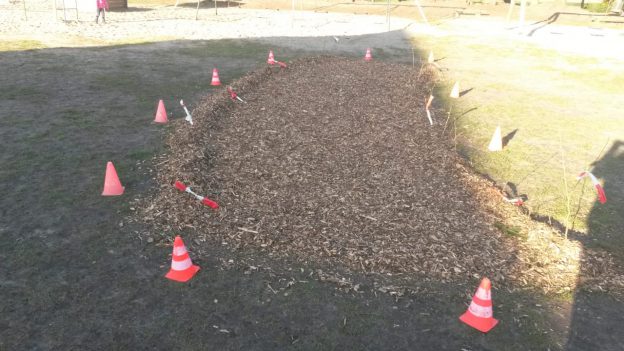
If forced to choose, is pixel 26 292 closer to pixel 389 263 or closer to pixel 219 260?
pixel 219 260

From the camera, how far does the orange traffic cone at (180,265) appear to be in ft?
15.1

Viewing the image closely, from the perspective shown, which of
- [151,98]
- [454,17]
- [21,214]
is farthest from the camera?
[454,17]

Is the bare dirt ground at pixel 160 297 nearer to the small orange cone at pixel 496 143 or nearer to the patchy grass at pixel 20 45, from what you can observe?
the small orange cone at pixel 496 143

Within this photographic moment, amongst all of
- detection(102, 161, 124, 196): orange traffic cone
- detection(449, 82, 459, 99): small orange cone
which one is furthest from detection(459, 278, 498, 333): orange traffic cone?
detection(449, 82, 459, 99): small orange cone

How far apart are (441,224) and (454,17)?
2864 centimetres

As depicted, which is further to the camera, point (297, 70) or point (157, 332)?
point (297, 70)

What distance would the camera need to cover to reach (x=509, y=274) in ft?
16.2

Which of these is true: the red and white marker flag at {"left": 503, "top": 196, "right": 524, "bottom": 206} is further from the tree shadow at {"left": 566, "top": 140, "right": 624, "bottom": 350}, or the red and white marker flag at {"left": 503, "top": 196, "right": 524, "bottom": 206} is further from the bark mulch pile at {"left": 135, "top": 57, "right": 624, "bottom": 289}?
the tree shadow at {"left": 566, "top": 140, "right": 624, "bottom": 350}

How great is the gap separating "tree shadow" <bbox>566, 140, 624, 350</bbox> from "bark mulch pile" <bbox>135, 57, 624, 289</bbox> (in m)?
0.28

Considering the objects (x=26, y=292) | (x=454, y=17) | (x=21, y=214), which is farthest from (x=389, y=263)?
(x=454, y=17)

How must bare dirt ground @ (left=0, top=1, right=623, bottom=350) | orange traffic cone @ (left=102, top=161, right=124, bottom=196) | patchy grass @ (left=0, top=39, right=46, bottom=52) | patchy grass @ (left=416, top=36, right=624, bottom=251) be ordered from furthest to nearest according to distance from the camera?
patchy grass @ (left=0, top=39, right=46, bottom=52), patchy grass @ (left=416, top=36, right=624, bottom=251), orange traffic cone @ (left=102, top=161, right=124, bottom=196), bare dirt ground @ (left=0, top=1, right=623, bottom=350)

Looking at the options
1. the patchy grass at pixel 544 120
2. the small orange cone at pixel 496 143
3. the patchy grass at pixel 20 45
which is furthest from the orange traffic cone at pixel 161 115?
the patchy grass at pixel 20 45

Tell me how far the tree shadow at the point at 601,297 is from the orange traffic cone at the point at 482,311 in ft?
2.46

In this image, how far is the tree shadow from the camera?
405 centimetres
